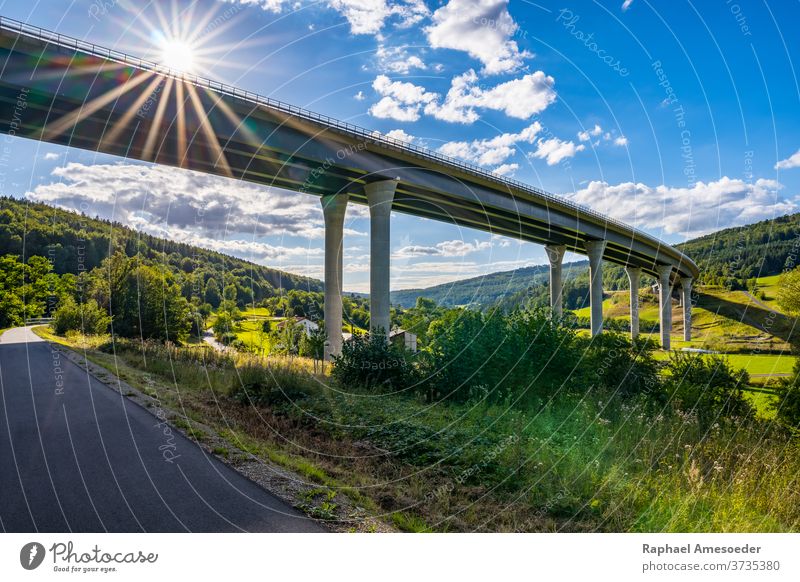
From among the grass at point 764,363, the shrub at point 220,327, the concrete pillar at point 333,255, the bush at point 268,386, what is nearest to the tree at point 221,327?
the shrub at point 220,327

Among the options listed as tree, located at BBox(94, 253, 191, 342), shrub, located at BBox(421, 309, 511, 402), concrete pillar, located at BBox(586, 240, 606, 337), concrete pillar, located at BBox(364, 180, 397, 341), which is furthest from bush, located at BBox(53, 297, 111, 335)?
concrete pillar, located at BBox(586, 240, 606, 337)

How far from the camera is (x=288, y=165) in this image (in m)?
23.5

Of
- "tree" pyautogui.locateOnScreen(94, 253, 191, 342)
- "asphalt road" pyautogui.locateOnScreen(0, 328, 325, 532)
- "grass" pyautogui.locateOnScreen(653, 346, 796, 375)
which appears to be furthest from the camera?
"tree" pyautogui.locateOnScreen(94, 253, 191, 342)

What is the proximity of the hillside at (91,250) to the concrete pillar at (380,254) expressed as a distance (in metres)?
6.85

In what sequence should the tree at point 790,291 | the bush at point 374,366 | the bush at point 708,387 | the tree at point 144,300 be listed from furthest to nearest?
the tree at point 144,300, the bush at point 374,366, the bush at point 708,387, the tree at point 790,291

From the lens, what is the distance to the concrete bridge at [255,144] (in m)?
15.7

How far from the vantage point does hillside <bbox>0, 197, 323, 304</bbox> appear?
24.0ft

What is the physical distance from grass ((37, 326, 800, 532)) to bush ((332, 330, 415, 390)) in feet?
8.00

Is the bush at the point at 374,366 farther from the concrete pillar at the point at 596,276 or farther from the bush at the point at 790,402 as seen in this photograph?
the concrete pillar at the point at 596,276

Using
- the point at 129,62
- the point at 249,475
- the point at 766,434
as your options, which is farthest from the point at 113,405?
the point at 766,434

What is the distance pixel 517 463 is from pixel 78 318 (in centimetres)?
2214

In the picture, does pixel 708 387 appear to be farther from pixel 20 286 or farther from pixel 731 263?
pixel 20 286
